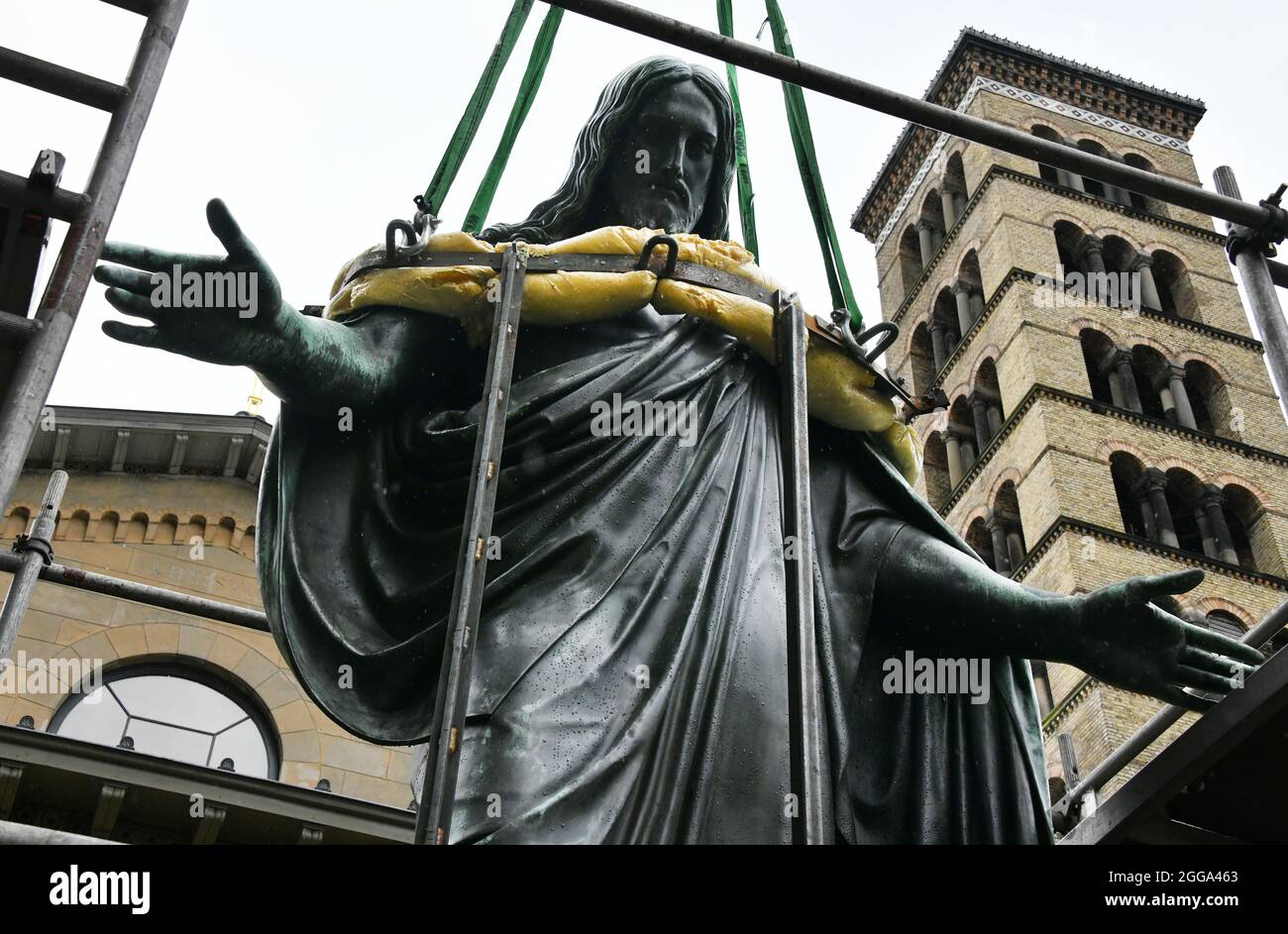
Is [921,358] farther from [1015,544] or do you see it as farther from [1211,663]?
[1211,663]

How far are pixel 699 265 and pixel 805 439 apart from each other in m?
0.83

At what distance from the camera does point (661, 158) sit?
5.65m

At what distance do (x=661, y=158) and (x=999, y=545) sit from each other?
155 ft

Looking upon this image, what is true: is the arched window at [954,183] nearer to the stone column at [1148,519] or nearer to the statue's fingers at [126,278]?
the stone column at [1148,519]

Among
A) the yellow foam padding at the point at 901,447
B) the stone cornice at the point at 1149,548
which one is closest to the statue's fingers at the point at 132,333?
the yellow foam padding at the point at 901,447

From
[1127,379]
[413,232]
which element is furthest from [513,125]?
[1127,379]

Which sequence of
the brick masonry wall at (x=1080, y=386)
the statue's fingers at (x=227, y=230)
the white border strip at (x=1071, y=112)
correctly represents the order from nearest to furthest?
→ the statue's fingers at (x=227, y=230)
the brick masonry wall at (x=1080, y=386)
the white border strip at (x=1071, y=112)

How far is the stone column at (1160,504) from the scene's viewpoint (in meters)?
49.7

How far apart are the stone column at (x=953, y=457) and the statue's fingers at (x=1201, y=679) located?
52002 mm

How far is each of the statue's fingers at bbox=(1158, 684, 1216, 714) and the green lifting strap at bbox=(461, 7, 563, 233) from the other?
2.70 meters

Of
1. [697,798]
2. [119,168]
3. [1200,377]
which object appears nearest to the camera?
[119,168]
